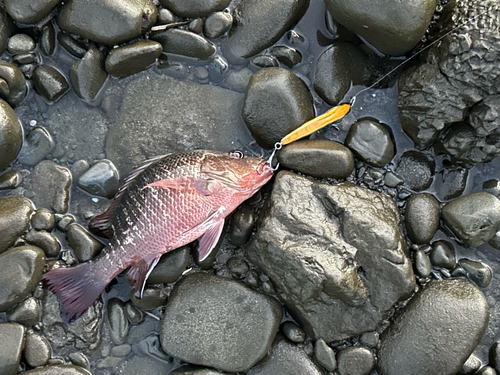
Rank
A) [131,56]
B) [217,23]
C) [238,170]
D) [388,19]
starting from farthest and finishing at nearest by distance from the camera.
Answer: [217,23] < [131,56] < [238,170] < [388,19]

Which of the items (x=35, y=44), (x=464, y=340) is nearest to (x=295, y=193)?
(x=464, y=340)

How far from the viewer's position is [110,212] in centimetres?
450

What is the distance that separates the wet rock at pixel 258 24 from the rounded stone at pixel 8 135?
2.47 metres

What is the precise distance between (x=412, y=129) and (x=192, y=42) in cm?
269

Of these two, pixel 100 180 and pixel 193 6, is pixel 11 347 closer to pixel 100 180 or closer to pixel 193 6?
pixel 100 180

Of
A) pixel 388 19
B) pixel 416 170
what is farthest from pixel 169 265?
pixel 388 19

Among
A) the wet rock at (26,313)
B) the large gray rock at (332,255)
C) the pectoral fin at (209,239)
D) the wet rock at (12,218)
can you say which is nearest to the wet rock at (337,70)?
the large gray rock at (332,255)

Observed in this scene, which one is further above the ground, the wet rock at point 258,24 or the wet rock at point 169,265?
the wet rock at point 258,24

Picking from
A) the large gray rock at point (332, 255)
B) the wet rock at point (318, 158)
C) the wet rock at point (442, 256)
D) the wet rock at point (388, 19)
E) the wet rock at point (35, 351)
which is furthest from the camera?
the wet rock at point (442, 256)

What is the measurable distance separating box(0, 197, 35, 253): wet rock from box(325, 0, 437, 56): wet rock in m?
3.99

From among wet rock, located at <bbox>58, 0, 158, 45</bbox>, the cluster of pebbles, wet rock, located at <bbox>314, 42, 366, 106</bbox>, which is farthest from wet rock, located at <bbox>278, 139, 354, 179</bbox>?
wet rock, located at <bbox>58, 0, 158, 45</bbox>

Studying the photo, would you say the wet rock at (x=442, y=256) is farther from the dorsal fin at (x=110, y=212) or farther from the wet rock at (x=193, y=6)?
the wet rock at (x=193, y=6)

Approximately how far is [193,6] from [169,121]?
1319 millimetres

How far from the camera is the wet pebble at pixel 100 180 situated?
4684mm
